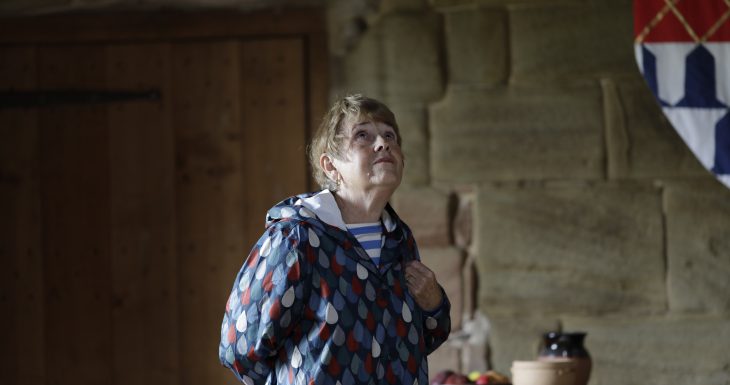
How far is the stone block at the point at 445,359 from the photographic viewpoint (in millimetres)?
3629

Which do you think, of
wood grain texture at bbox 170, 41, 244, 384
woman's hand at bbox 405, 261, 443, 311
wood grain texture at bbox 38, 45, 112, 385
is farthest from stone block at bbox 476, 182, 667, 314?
woman's hand at bbox 405, 261, 443, 311

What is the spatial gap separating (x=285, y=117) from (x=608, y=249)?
1.12 meters

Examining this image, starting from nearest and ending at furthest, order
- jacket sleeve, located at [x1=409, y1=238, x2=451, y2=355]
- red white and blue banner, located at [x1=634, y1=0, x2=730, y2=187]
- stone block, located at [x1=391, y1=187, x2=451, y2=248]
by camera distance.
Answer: jacket sleeve, located at [x1=409, y1=238, x2=451, y2=355], red white and blue banner, located at [x1=634, y1=0, x2=730, y2=187], stone block, located at [x1=391, y1=187, x2=451, y2=248]

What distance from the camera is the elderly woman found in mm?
2090

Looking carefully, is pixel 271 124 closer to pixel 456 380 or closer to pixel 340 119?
pixel 456 380

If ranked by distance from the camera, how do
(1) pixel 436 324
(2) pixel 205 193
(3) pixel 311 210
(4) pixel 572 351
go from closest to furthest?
(3) pixel 311 210 → (1) pixel 436 324 → (4) pixel 572 351 → (2) pixel 205 193

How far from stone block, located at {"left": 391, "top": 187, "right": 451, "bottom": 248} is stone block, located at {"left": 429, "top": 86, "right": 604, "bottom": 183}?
0.06 m

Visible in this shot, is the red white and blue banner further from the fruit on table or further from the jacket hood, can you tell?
the jacket hood

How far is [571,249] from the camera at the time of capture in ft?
11.8

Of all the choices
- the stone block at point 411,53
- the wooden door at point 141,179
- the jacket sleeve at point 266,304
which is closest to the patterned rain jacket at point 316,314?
the jacket sleeve at point 266,304

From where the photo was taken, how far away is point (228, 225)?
382 cm

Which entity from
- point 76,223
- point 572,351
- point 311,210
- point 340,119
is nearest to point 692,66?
point 572,351

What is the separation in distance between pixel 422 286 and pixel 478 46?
5.26ft

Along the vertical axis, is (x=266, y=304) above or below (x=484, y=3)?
below
